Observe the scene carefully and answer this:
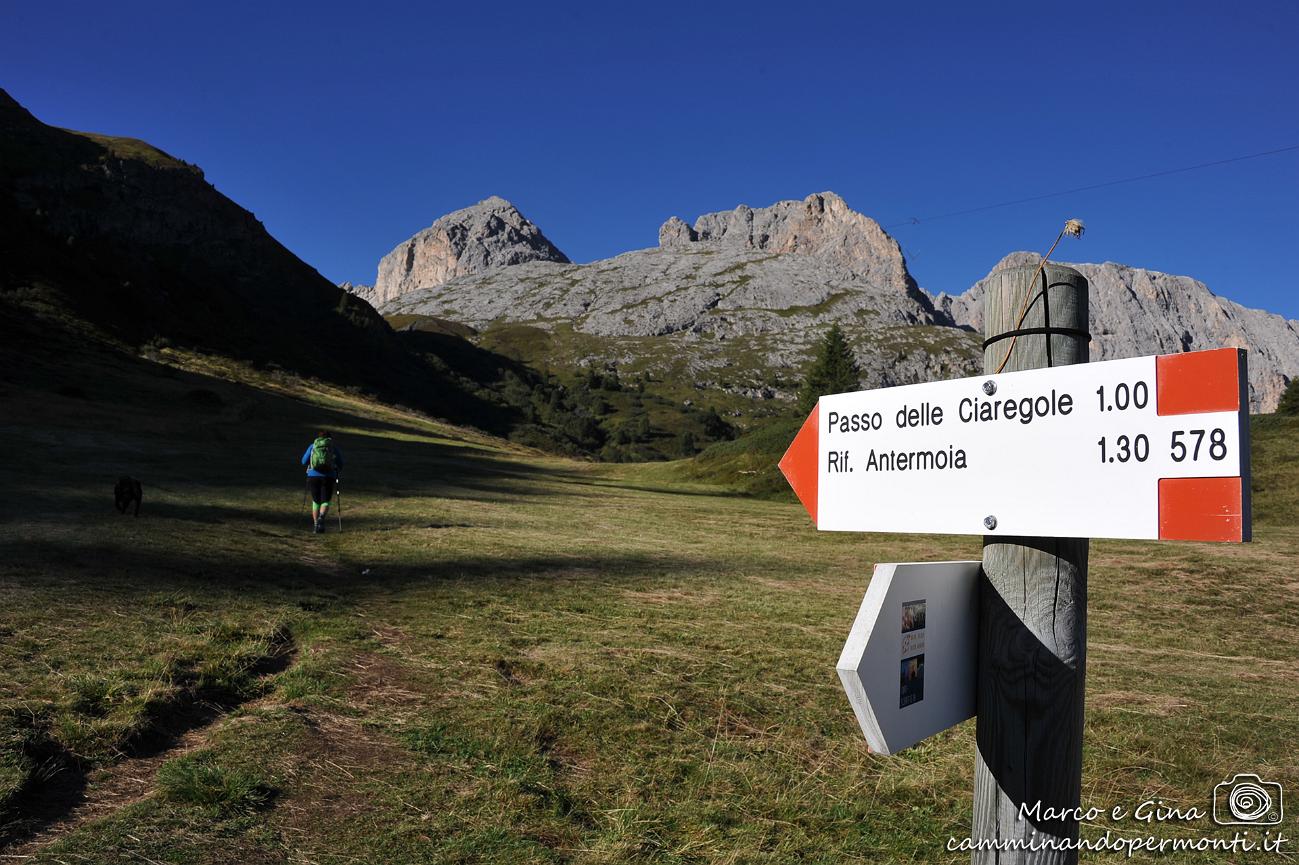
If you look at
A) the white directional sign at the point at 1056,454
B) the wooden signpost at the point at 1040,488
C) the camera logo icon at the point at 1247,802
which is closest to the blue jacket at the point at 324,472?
the white directional sign at the point at 1056,454

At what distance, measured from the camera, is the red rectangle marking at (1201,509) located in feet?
6.52

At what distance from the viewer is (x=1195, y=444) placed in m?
2.07

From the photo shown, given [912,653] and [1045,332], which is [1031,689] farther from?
[1045,332]

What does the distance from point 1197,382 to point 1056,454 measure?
16.1 inches

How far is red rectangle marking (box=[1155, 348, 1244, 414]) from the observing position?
205cm

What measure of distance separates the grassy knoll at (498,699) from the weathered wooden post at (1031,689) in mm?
1993

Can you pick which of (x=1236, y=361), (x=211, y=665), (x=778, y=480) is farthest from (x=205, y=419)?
(x=1236, y=361)

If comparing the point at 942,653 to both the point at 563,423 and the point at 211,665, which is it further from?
the point at 563,423

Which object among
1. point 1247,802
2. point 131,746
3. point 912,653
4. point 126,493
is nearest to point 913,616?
point 912,653

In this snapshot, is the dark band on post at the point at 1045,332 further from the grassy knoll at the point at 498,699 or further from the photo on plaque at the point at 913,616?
the grassy knoll at the point at 498,699

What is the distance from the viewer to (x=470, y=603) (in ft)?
30.7

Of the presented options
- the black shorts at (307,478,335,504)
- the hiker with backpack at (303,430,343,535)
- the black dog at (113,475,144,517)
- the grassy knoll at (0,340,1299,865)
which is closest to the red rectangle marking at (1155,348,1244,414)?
the grassy knoll at (0,340,1299,865)

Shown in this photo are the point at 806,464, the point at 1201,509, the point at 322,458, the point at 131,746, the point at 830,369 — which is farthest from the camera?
the point at 830,369

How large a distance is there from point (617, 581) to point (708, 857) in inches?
303
